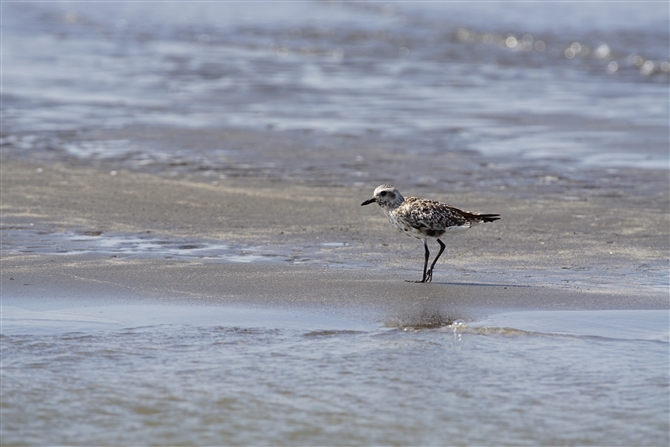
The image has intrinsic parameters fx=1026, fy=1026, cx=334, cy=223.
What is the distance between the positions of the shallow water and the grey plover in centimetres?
140

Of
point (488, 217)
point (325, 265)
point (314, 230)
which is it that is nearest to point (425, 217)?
point (488, 217)

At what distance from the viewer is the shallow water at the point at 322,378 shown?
5.34 m

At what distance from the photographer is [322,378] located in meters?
6.00

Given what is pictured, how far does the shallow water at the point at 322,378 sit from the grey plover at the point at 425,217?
1395 millimetres

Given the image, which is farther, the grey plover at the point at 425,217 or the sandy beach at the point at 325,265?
the grey plover at the point at 425,217

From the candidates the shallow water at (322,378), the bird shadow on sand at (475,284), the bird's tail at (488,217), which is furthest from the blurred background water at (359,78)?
the shallow water at (322,378)

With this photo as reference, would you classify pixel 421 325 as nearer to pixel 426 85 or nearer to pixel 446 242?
pixel 446 242

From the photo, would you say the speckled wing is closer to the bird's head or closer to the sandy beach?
the bird's head

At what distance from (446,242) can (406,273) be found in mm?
1340

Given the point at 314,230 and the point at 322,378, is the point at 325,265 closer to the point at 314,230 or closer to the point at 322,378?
the point at 314,230

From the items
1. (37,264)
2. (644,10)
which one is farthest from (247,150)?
(644,10)

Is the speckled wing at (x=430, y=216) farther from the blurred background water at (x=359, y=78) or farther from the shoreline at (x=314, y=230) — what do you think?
the blurred background water at (x=359, y=78)

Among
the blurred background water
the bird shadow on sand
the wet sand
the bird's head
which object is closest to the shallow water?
the wet sand

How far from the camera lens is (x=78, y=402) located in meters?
5.62
